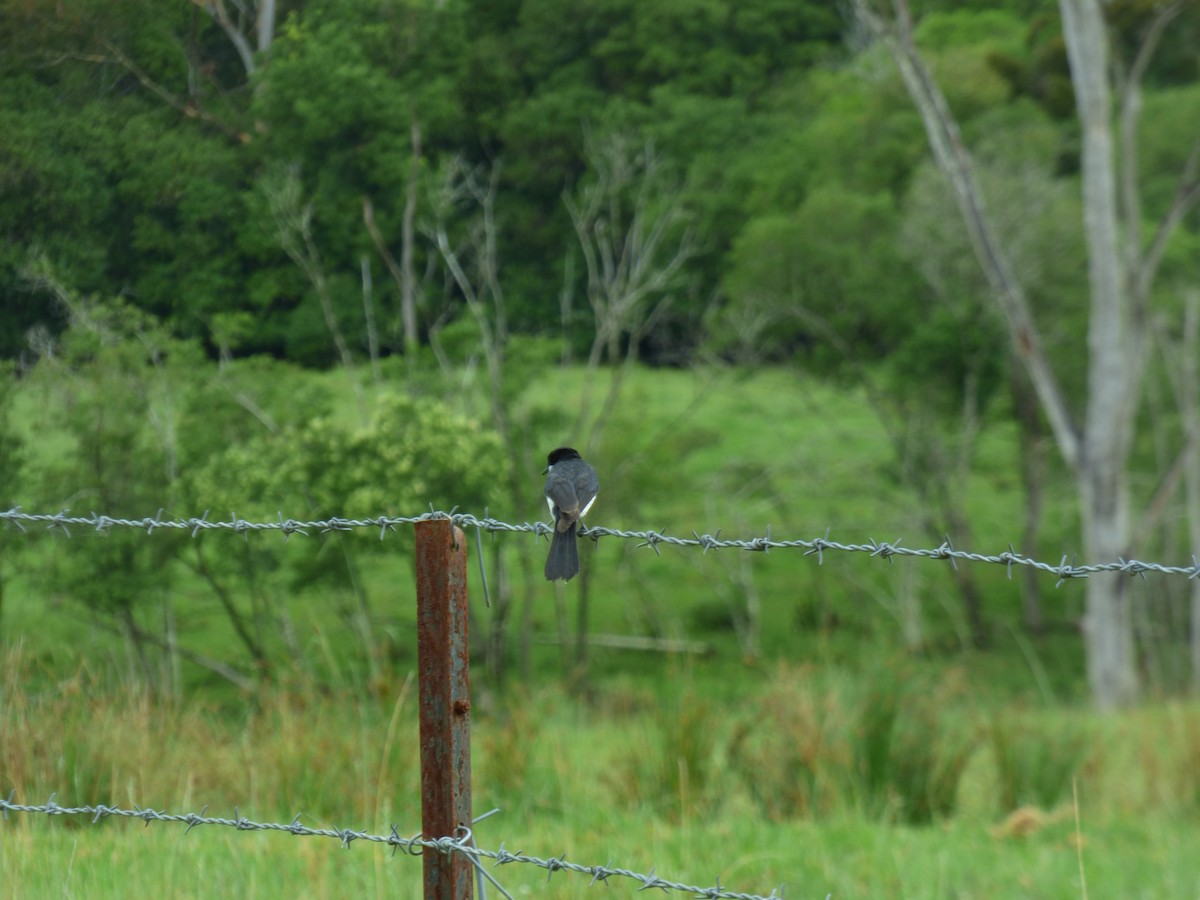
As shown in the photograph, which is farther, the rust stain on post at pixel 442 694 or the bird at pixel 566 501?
the bird at pixel 566 501

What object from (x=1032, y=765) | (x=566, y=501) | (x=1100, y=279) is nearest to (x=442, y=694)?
(x=566, y=501)

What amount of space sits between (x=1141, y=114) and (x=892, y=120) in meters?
3.98

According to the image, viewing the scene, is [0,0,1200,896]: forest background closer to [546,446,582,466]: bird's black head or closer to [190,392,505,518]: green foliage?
[190,392,505,518]: green foliage

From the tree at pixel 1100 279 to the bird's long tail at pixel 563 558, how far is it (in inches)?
436

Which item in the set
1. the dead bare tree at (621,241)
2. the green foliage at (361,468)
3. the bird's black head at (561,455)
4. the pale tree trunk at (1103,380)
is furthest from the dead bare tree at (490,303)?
the bird's black head at (561,455)

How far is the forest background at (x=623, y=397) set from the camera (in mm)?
6137

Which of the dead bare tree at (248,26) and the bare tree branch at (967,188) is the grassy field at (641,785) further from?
the bare tree branch at (967,188)

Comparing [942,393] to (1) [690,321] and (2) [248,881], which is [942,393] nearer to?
(1) [690,321]

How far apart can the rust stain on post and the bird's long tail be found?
48 centimetres

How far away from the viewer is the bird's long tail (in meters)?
2.87

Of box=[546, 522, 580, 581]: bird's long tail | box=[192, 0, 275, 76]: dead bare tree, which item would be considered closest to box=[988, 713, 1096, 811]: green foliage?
box=[546, 522, 580, 581]: bird's long tail

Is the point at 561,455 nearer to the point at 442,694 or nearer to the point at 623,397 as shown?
the point at 442,694

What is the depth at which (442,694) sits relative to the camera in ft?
7.70

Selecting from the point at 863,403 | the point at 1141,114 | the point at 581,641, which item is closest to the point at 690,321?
the point at 863,403
